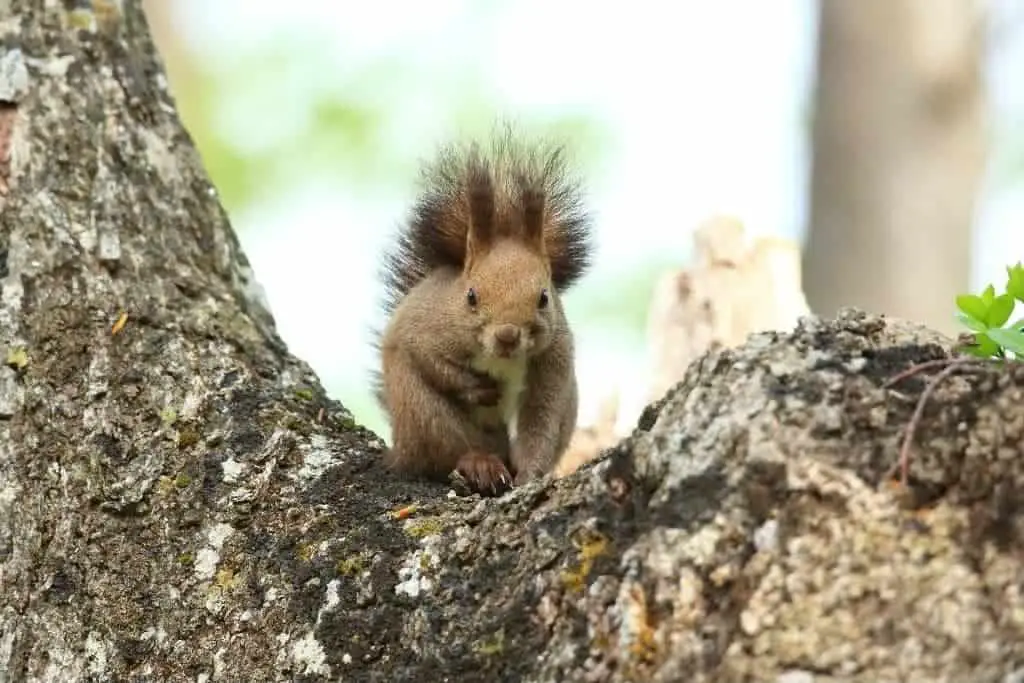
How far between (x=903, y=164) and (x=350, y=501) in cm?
435

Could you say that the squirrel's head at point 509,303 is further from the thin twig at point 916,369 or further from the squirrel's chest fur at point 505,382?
the thin twig at point 916,369

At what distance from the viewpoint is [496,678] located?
82.6 inches

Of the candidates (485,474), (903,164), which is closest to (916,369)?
(485,474)

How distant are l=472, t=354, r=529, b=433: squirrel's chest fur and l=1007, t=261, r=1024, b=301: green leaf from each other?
1.59 m

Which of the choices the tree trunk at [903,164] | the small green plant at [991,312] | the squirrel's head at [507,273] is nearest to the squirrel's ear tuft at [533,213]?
the squirrel's head at [507,273]

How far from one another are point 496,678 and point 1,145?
6.65 feet

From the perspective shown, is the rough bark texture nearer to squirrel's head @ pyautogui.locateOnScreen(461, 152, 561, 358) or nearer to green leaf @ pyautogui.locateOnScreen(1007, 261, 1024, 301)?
green leaf @ pyautogui.locateOnScreen(1007, 261, 1024, 301)

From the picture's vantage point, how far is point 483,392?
3.71 meters

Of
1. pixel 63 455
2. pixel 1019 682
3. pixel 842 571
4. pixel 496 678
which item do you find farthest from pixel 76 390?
pixel 1019 682

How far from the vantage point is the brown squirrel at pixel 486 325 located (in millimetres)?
3627

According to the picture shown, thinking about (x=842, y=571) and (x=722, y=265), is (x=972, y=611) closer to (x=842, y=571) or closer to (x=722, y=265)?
(x=842, y=571)

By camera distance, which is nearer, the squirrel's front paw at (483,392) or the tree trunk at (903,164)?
the squirrel's front paw at (483,392)

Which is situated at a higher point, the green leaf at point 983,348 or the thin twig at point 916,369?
the green leaf at point 983,348

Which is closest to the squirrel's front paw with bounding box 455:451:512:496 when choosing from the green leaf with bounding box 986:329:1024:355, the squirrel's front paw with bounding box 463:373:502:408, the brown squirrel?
the brown squirrel
